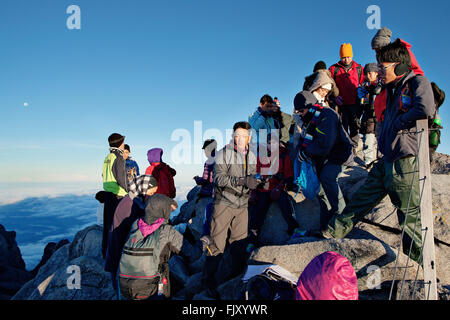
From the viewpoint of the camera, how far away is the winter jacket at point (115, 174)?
6.79 metres

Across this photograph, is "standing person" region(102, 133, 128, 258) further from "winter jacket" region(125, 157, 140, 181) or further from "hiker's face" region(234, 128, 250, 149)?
"hiker's face" region(234, 128, 250, 149)

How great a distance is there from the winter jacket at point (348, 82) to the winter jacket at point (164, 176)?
5329mm

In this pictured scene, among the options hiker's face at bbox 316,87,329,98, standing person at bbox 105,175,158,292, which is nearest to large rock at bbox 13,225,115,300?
standing person at bbox 105,175,158,292

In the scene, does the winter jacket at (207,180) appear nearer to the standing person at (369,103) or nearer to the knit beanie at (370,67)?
the standing person at (369,103)

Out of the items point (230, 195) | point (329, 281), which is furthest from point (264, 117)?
point (329, 281)

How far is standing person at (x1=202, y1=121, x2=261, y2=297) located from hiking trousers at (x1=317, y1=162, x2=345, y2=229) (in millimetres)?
1388

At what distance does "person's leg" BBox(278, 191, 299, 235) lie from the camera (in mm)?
5820

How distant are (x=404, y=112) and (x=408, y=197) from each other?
3.73ft

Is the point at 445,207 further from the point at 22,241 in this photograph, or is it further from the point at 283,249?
the point at 22,241

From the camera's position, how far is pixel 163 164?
7391 millimetres

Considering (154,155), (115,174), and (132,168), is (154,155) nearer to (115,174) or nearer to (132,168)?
(115,174)

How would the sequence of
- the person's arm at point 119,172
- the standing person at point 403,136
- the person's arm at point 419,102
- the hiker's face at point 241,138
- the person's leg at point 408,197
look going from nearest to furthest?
the person's arm at point 419,102 < the standing person at point 403,136 < the person's leg at point 408,197 < the hiker's face at point 241,138 < the person's arm at point 119,172

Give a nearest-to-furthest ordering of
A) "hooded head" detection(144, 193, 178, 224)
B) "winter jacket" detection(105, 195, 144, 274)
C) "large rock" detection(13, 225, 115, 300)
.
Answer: "hooded head" detection(144, 193, 178, 224) < "winter jacket" detection(105, 195, 144, 274) < "large rock" detection(13, 225, 115, 300)

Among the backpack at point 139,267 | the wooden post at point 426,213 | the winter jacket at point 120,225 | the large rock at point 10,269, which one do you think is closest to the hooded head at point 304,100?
the wooden post at point 426,213
